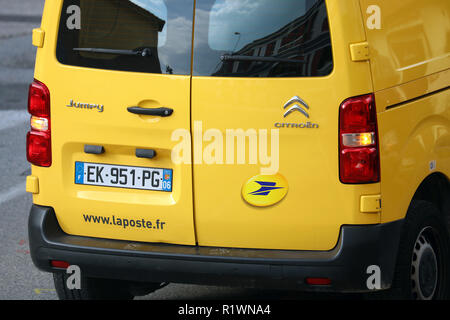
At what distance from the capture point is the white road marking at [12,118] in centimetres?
1134

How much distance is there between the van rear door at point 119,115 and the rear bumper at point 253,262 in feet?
0.41

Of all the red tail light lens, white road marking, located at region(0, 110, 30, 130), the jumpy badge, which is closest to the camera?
the jumpy badge

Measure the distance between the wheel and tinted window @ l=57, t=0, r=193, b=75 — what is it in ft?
4.05

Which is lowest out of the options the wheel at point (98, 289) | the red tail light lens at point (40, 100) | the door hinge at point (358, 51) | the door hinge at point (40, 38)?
the wheel at point (98, 289)

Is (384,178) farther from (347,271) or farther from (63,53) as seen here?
(63,53)

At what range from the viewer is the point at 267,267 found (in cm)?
409

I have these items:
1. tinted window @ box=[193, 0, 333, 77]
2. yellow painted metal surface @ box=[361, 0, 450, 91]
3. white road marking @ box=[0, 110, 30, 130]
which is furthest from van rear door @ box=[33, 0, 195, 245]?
white road marking @ box=[0, 110, 30, 130]

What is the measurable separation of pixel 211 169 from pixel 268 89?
19.4 inches

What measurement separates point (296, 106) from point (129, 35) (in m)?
0.95

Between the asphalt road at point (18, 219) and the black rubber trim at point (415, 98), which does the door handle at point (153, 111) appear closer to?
the black rubber trim at point (415, 98)

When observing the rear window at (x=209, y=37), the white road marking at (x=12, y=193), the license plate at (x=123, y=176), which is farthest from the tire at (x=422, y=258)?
the white road marking at (x=12, y=193)

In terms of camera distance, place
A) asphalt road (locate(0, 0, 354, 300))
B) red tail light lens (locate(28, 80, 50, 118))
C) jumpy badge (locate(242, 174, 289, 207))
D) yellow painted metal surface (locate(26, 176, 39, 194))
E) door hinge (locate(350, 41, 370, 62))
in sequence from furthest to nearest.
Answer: asphalt road (locate(0, 0, 354, 300))
yellow painted metal surface (locate(26, 176, 39, 194))
red tail light lens (locate(28, 80, 50, 118))
jumpy badge (locate(242, 174, 289, 207))
door hinge (locate(350, 41, 370, 62))

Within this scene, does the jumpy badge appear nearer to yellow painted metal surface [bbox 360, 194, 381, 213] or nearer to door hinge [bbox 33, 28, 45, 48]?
yellow painted metal surface [bbox 360, 194, 381, 213]

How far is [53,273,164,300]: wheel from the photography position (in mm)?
4676
